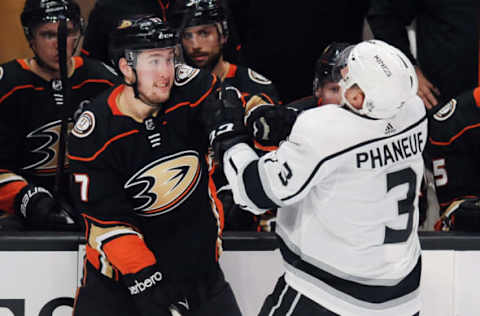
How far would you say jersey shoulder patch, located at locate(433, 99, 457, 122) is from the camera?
3.09m

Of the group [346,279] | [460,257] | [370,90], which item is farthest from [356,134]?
[460,257]

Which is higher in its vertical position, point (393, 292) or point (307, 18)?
point (307, 18)

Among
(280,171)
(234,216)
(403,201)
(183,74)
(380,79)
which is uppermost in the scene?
(380,79)

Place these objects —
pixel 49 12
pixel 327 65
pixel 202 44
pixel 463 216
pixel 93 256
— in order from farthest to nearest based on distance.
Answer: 1. pixel 202 44
2. pixel 49 12
3. pixel 463 216
4. pixel 327 65
5. pixel 93 256

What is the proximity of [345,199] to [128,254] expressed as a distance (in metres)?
0.63

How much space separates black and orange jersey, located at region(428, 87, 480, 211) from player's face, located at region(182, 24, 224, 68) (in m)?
0.80

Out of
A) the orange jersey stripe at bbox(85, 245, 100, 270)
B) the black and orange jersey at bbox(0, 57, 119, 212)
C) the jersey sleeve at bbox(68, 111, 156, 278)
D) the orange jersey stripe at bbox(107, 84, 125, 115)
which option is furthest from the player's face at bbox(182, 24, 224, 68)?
the orange jersey stripe at bbox(85, 245, 100, 270)

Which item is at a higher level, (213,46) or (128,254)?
(213,46)

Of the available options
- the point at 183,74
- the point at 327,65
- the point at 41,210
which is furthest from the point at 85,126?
the point at 327,65

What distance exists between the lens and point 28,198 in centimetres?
292

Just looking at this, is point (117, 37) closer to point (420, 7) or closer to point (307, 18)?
point (307, 18)

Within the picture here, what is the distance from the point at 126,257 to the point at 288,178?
0.55 meters

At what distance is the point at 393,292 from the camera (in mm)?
2250

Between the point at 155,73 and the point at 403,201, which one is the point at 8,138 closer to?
the point at 155,73
